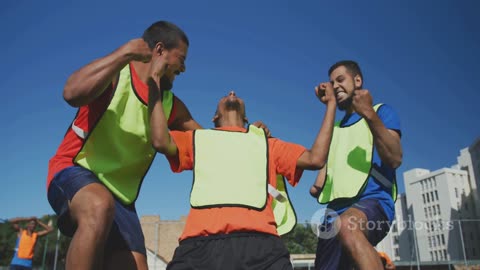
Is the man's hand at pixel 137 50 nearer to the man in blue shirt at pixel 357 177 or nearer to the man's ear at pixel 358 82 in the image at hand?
the man in blue shirt at pixel 357 177

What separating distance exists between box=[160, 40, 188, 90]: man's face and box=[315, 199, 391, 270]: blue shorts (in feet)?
5.09

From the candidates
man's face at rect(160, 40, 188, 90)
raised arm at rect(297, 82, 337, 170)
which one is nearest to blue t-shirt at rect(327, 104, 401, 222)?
raised arm at rect(297, 82, 337, 170)

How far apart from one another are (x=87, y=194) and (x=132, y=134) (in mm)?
591

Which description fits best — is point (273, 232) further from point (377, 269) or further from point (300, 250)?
point (300, 250)

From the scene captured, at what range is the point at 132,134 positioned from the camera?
108 inches

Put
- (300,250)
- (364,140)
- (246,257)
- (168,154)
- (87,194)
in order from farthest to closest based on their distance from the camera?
(300,250) → (364,140) → (168,154) → (87,194) → (246,257)

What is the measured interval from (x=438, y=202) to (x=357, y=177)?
274 ft

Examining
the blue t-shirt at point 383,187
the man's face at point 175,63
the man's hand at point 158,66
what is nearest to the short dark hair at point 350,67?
the blue t-shirt at point 383,187

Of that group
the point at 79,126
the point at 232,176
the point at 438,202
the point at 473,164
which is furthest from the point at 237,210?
the point at 438,202

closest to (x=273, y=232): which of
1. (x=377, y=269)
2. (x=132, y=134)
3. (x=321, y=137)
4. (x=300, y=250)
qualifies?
(x=321, y=137)

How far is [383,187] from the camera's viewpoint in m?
3.22

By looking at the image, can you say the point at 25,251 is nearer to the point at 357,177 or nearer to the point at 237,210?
the point at 357,177

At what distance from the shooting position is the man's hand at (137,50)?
2.42m

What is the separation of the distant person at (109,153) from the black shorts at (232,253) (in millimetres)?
434
